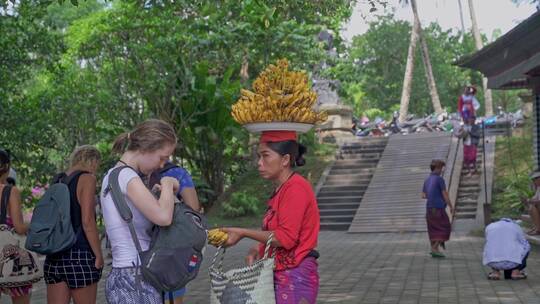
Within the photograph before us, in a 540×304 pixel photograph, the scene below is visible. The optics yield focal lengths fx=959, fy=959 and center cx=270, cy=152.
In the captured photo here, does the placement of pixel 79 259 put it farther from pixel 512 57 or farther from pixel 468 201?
pixel 468 201

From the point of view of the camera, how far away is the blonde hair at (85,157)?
598cm

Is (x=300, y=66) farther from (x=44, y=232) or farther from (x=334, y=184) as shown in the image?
(x=44, y=232)

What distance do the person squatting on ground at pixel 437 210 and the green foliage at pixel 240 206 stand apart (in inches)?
373

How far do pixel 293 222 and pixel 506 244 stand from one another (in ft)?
23.0

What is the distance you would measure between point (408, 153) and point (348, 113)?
14.3 feet

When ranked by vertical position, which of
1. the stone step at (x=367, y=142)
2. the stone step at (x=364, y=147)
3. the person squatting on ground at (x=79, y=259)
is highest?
the person squatting on ground at (x=79, y=259)

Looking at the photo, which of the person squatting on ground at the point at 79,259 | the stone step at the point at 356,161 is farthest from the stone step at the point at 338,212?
the person squatting on ground at the point at 79,259

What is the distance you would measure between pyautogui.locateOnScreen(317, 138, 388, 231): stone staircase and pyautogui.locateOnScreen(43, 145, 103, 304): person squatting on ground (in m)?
16.5

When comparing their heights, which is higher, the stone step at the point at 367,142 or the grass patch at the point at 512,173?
the stone step at the point at 367,142

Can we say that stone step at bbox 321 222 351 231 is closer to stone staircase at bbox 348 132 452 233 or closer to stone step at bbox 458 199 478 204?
stone staircase at bbox 348 132 452 233

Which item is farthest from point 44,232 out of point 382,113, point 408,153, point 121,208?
point 382,113

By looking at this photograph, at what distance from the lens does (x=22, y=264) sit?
6.48 metres

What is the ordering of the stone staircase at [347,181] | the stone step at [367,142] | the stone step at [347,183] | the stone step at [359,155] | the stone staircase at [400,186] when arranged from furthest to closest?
the stone step at [367,142], the stone step at [359,155], the stone step at [347,183], the stone staircase at [347,181], the stone staircase at [400,186]

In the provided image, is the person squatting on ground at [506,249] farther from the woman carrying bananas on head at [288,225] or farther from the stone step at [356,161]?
the stone step at [356,161]
